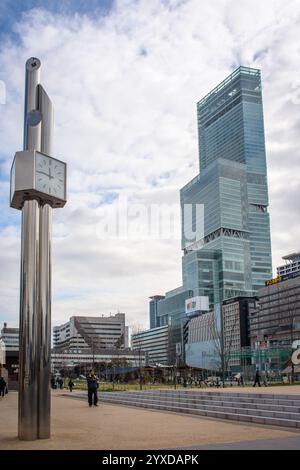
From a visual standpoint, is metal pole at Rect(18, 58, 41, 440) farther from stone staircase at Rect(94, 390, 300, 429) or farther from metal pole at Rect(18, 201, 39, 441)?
stone staircase at Rect(94, 390, 300, 429)

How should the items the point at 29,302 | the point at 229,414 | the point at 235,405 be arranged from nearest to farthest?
the point at 29,302
the point at 229,414
the point at 235,405

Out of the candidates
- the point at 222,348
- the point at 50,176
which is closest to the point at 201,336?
the point at 222,348

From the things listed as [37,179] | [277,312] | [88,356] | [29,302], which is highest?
[277,312]

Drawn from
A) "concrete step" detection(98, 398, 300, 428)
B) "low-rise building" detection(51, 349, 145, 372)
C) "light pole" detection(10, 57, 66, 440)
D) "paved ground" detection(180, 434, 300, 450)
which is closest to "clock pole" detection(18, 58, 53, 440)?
→ "light pole" detection(10, 57, 66, 440)

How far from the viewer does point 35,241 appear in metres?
13.9

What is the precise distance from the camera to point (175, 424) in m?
16.5

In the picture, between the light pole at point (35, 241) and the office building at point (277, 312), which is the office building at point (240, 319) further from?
the light pole at point (35, 241)

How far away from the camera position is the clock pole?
12.9 metres

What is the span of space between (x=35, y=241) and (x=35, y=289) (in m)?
1.27

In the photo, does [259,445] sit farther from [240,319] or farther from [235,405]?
[240,319]

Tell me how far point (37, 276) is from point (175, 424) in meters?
6.67
